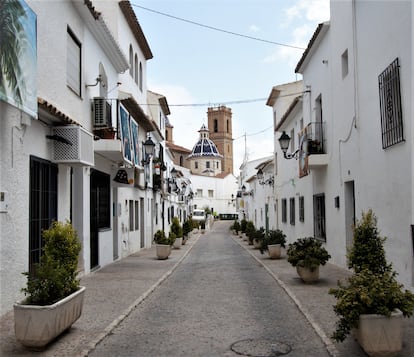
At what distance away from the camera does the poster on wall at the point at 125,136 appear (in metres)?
14.0

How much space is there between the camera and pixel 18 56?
739cm

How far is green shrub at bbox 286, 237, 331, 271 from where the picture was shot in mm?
10914

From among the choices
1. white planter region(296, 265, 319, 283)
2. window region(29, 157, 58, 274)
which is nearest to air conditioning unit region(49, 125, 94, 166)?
window region(29, 157, 58, 274)

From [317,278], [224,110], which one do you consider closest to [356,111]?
[317,278]

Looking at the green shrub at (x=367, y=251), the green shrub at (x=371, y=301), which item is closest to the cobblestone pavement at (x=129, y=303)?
the green shrub at (x=371, y=301)

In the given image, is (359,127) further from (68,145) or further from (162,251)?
(162,251)

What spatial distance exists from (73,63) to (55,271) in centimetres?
699

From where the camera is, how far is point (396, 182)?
907 centimetres

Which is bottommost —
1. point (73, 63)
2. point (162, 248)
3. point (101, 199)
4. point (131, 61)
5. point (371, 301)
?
point (162, 248)

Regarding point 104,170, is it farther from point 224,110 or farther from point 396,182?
point 224,110

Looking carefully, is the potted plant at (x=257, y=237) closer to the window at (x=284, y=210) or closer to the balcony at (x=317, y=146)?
the window at (x=284, y=210)

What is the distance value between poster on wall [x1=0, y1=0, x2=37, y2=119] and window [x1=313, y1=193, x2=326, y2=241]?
10.7 metres

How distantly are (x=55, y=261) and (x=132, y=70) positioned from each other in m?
15.9

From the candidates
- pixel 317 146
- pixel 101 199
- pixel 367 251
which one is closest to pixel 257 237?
pixel 317 146
